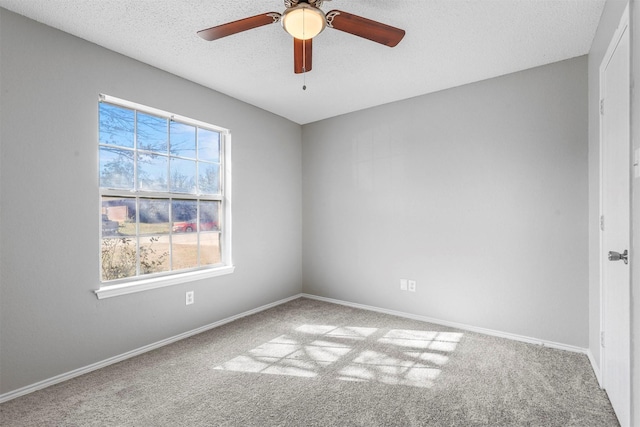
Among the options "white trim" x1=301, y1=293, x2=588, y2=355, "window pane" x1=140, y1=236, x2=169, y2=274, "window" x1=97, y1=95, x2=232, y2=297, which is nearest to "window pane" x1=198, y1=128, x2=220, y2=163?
"window" x1=97, y1=95, x2=232, y2=297

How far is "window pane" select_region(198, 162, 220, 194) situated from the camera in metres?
3.44

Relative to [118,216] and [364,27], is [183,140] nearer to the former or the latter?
[118,216]

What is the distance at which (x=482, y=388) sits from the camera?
218 centimetres

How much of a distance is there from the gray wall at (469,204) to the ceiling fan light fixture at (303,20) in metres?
2.17

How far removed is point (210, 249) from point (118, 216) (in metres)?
1.01

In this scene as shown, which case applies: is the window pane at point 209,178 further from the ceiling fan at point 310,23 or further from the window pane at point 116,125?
the ceiling fan at point 310,23

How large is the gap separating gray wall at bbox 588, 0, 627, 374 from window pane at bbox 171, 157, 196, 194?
11.5ft

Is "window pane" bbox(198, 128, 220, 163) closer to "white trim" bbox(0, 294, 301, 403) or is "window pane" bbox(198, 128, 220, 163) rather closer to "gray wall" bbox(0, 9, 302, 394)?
"gray wall" bbox(0, 9, 302, 394)

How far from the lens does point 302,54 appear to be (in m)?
2.07

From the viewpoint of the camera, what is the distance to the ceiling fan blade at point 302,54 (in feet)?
6.51

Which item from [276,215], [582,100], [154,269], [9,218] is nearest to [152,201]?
[154,269]

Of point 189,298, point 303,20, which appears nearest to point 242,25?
point 303,20

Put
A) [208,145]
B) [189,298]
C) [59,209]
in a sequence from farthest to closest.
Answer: [208,145] → [189,298] → [59,209]

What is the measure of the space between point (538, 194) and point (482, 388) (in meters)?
1.78
